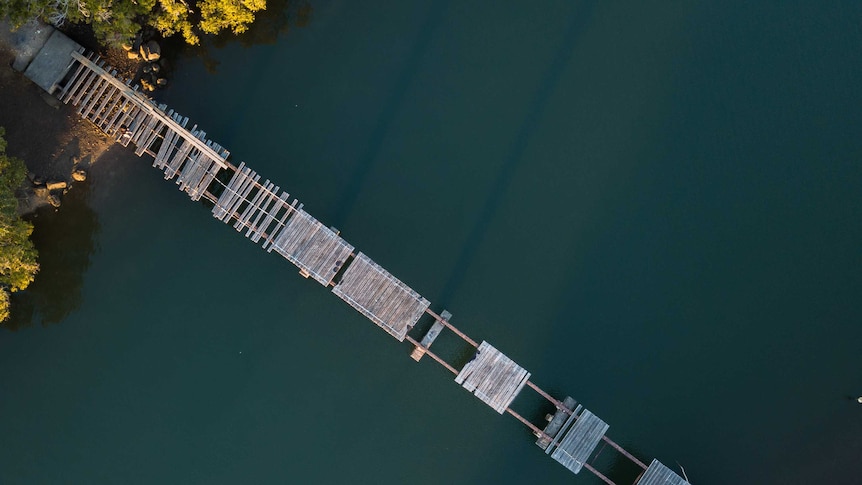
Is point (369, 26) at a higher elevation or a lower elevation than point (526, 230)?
higher

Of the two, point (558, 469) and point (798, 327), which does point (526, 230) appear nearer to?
point (558, 469)

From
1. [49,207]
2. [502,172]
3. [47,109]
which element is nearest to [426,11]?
[502,172]

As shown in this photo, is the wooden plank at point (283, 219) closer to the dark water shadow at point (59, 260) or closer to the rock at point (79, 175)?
the dark water shadow at point (59, 260)

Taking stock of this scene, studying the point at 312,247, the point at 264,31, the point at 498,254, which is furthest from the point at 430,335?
the point at 264,31

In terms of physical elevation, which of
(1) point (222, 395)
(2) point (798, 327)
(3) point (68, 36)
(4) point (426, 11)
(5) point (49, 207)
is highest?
(4) point (426, 11)

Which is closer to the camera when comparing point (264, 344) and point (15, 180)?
point (15, 180)

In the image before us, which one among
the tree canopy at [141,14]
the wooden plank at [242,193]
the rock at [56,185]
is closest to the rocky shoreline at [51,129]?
the rock at [56,185]
